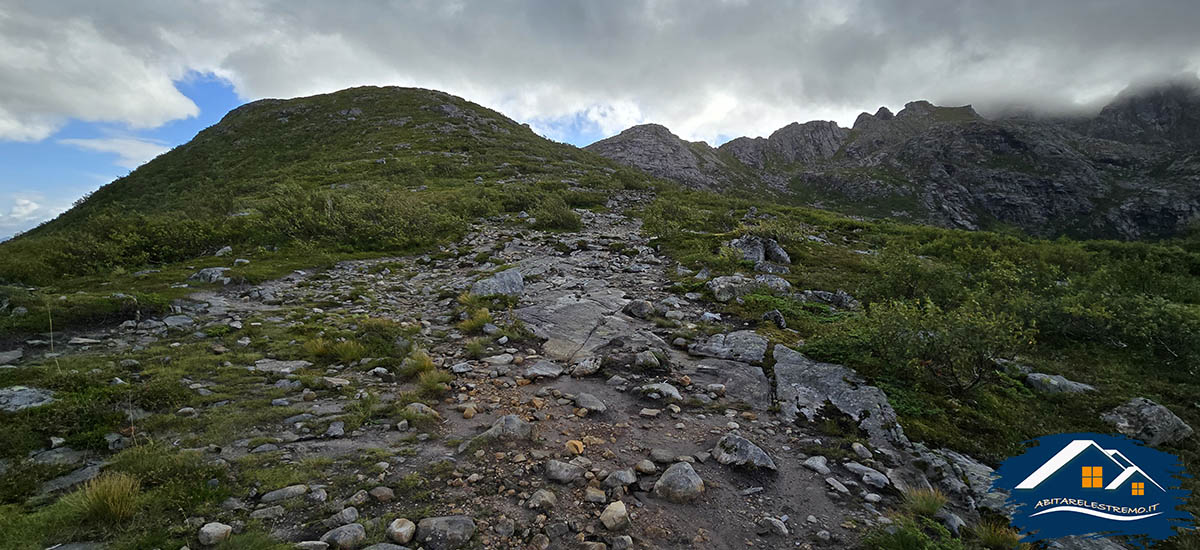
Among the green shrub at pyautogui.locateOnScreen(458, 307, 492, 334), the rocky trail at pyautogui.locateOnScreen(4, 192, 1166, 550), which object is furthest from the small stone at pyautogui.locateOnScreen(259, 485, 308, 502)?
the green shrub at pyautogui.locateOnScreen(458, 307, 492, 334)

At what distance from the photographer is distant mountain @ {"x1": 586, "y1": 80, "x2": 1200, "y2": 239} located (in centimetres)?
11275

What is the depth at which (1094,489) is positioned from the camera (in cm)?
464

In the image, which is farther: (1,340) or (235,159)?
(235,159)

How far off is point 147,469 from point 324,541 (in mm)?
2194

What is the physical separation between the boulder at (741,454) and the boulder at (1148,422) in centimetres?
542

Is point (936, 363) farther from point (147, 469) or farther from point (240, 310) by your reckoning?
point (240, 310)

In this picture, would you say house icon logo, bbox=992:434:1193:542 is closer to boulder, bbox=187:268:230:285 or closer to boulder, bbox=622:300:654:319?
boulder, bbox=622:300:654:319

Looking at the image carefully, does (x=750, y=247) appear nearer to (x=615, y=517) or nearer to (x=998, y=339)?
(x=998, y=339)

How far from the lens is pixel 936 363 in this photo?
6.98m

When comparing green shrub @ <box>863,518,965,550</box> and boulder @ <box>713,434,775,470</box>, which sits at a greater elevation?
boulder @ <box>713,434,775,470</box>

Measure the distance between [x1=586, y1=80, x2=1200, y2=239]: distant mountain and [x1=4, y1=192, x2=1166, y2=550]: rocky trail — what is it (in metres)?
93.8

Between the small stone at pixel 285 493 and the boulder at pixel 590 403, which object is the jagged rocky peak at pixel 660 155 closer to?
the boulder at pixel 590 403

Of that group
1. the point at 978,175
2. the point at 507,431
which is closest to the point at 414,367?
the point at 507,431

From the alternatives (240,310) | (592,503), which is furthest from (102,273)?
(592,503)
